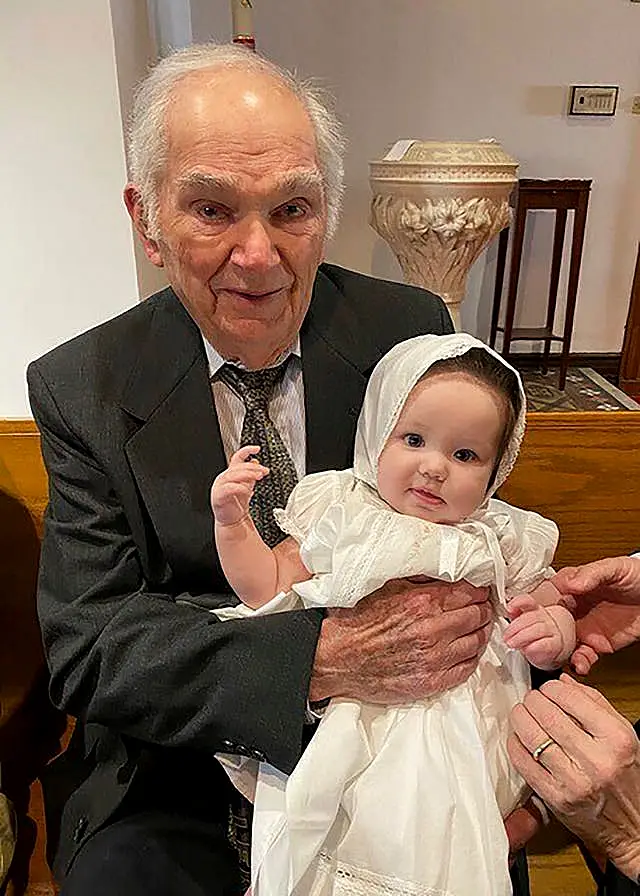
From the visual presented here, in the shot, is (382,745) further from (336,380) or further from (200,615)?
(336,380)

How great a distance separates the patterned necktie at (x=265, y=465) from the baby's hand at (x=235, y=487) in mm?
233

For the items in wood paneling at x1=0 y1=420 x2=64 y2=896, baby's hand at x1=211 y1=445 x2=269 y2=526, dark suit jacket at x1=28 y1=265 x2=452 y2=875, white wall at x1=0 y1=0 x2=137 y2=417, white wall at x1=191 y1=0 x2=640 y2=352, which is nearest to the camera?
baby's hand at x1=211 y1=445 x2=269 y2=526

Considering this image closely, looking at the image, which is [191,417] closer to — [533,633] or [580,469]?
[533,633]

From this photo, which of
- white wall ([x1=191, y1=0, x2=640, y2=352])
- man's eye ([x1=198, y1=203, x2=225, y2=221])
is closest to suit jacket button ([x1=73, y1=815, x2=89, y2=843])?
man's eye ([x1=198, y1=203, x2=225, y2=221])

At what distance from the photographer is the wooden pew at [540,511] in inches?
63.3

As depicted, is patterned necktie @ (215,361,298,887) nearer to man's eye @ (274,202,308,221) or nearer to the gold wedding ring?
man's eye @ (274,202,308,221)

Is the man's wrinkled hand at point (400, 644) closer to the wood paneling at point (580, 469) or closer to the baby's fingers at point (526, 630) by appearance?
the baby's fingers at point (526, 630)

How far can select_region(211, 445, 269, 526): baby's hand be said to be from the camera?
994 mm

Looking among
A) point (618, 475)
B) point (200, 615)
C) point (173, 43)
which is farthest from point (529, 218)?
point (200, 615)

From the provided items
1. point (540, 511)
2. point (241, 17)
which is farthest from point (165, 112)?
point (241, 17)

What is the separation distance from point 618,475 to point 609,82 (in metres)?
3.57

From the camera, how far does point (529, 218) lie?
468cm

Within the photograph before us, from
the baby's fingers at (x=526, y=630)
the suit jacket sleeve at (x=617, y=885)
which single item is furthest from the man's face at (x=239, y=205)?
the suit jacket sleeve at (x=617, y=885)

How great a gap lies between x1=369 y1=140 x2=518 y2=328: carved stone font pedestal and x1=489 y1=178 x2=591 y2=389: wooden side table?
154 cm
